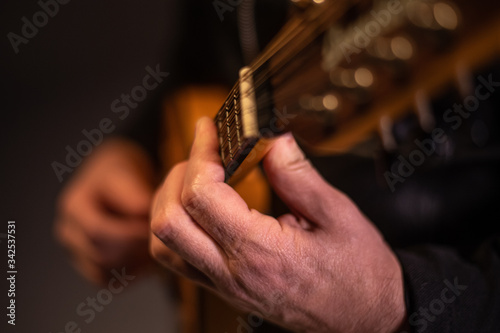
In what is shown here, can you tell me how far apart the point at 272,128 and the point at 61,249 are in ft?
2.47

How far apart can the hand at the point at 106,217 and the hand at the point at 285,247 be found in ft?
1.34

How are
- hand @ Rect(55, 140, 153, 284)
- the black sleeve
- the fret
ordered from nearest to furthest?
the fret
the black sleeve
hand @ Rect(55, 140, 153, 284)

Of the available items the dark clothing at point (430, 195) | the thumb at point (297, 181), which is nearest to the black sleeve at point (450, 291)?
the dark clothing at point (430, 195)

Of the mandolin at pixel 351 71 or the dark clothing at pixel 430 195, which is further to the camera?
the dark clothing at pixel 430 195

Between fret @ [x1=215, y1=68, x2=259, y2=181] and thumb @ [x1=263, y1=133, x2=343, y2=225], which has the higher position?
fret @ [x1=215, y1=68, x2=259, y2=181]

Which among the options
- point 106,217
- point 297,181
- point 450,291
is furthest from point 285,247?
point 106,217

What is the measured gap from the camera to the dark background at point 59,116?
841mm

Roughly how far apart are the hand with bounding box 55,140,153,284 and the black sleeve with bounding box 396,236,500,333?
530 millimetres

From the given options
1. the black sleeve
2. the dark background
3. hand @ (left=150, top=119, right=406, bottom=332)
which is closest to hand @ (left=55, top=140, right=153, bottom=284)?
the dark background

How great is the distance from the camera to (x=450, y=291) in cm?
46

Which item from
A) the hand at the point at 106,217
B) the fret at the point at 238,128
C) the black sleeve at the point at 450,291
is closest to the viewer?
the fret at the point at 238,128

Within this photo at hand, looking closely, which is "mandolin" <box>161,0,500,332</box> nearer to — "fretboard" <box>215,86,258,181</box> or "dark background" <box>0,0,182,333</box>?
"fretboard" <box>215,86,258,181</box>

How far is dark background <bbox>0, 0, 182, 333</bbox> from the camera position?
841 mm

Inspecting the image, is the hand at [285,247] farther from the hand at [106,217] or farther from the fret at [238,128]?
the hand at [106,217]
